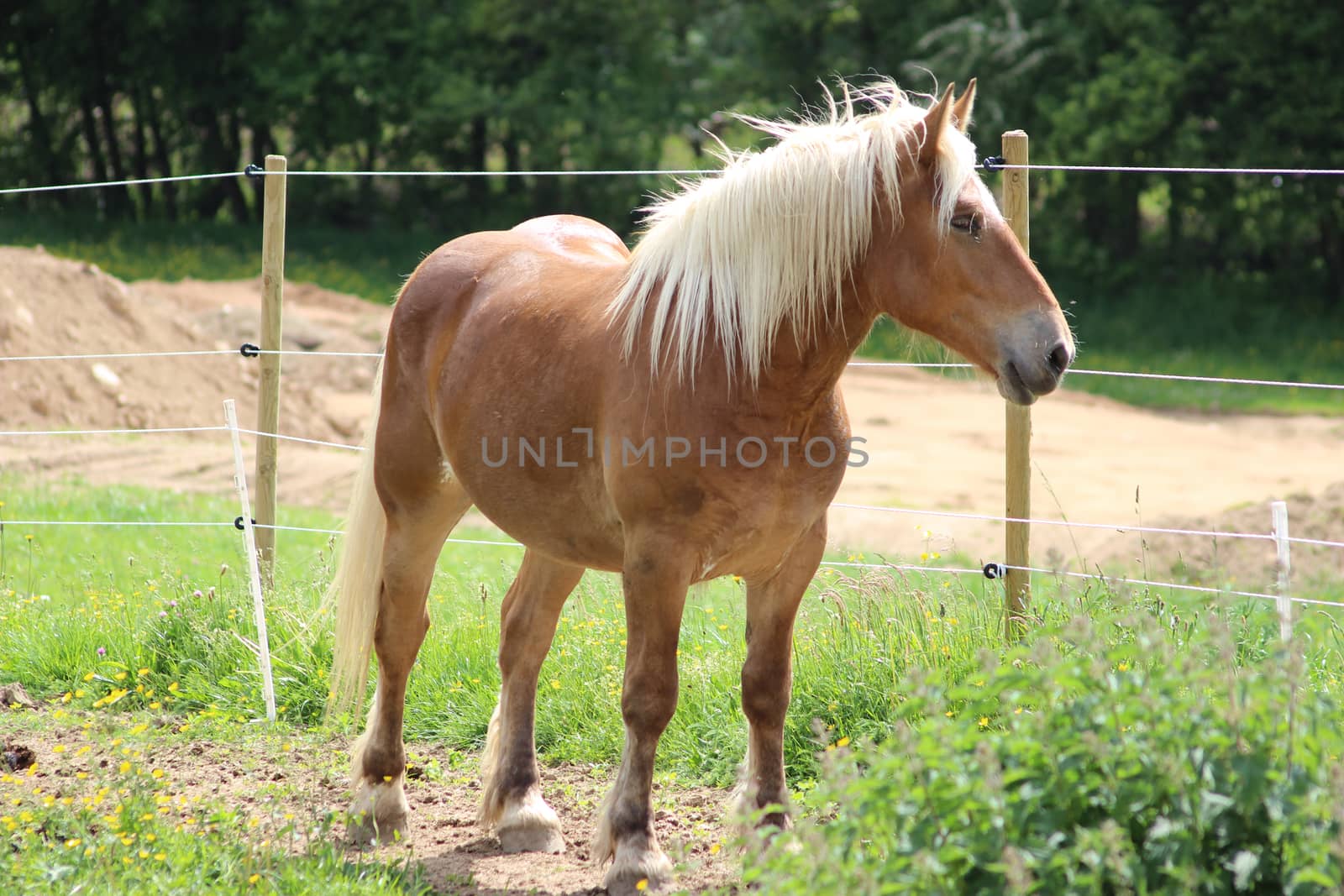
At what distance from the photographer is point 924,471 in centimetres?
1255

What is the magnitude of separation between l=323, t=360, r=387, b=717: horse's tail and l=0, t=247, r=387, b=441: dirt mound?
28.8ft

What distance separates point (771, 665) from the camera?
3.69m

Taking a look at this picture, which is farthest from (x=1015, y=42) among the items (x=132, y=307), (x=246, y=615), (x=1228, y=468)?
(x=246, y=615)

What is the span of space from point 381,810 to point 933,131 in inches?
107

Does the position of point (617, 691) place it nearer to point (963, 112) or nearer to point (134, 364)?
point (963, 112)

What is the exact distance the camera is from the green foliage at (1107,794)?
2.17 metres

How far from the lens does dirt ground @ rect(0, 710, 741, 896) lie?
3.76m

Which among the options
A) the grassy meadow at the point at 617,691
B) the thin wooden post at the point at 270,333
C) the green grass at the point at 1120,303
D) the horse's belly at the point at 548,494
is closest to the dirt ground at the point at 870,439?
the green grass at the point at 1120,303

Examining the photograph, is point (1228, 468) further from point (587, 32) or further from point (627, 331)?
point (587, 32)

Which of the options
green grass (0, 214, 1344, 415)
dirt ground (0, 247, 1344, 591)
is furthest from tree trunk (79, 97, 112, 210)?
dirt ground (0, 247, 1344, 591)

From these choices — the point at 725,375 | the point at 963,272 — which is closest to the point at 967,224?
the point at 963,272

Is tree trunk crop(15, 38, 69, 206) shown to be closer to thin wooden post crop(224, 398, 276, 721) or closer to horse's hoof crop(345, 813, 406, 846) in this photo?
thin wooden post crop(224, 398, 276, 721)

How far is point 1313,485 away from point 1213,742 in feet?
36.3

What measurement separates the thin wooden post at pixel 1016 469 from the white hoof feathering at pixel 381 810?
7.12 feet
